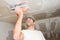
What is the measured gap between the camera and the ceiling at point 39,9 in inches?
96.5

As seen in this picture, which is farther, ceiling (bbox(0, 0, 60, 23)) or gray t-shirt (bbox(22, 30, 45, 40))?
ceiling (bbox(0, 0, 60, 23))

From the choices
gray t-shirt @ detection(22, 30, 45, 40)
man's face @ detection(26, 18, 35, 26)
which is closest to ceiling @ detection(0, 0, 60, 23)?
man's face @ detection(26, 18, 35, 26)

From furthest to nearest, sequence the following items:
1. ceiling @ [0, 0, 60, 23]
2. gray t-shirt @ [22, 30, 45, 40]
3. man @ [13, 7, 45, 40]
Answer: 1. ceiling @ [0, 0, 60, 23]
2. gray t-shirt @ [22, 30, 45, 40]
3. man @ [13, 7, 45, 40]

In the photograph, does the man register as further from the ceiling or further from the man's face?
the ceiling

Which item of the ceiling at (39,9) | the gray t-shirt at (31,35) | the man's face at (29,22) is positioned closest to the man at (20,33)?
the gray t-shirt at (31,35)

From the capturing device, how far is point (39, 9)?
109 inches

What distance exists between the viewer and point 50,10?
9.50ft

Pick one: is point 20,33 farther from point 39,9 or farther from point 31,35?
point 39,9

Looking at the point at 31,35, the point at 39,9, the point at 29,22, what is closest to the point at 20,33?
the point at 31,35

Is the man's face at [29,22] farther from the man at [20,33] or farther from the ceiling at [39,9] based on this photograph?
the ceiling at [39,9]

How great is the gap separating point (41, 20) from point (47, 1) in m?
1.00

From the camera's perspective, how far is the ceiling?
2451 millimetres

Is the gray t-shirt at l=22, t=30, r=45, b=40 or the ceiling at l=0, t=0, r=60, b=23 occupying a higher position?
the ceiling at l=0, t=0, r=60, b=23

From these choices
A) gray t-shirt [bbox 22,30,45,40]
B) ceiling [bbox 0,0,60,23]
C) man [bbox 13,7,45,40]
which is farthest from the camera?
ceiling [bbox 0,0,60,23]
